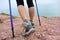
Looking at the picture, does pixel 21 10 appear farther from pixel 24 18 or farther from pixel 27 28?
pixel 27 28

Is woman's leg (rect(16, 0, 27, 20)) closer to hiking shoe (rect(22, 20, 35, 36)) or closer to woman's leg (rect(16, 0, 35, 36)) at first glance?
woman's leg (rect(16, 0, 35, 36))

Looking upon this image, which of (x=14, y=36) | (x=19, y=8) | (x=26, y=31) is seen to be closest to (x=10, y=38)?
(x=14, y=36)

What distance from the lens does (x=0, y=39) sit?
19.4 ft

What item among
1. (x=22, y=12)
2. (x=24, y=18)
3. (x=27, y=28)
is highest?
(x=22, y=12)

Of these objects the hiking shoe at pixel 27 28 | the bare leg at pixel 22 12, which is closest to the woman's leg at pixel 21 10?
the bare leg at pixel 22 12

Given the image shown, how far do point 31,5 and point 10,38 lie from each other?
3.85 feet

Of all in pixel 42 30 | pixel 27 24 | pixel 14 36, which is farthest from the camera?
pixel 42 30

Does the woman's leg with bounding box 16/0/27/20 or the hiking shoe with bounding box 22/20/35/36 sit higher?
the woman's leg with bounding box 16/0/27/20

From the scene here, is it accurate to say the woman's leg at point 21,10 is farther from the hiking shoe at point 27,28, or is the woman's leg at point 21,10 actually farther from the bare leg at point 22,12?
the hiking shoe at point 27,28

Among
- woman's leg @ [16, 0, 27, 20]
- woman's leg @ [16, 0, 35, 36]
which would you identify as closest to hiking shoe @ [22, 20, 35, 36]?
woman's leg @ [16, 0, 35, 36]

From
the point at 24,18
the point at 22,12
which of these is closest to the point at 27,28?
the point at 24,18

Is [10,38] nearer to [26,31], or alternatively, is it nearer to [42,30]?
[26,31]

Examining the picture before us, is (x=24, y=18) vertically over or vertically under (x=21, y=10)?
under

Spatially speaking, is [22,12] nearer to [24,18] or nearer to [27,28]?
[24,18]
